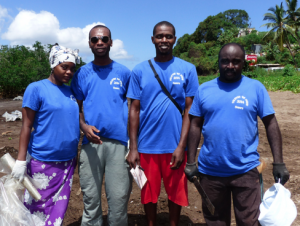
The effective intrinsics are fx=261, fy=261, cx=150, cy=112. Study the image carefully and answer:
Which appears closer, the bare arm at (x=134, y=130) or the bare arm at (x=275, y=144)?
the bare arm at (x=275, y=144)

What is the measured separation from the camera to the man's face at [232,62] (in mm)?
1950

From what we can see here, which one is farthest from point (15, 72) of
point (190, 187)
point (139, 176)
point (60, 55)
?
point (139, 176)

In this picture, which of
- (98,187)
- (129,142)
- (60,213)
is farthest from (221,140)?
(60,213)

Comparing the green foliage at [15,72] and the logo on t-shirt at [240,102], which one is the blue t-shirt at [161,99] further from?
the green foliage at [15,72]

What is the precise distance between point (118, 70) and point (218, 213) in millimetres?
1500

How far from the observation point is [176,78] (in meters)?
2.28

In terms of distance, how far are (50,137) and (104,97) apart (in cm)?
56

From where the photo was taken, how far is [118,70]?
242 centimetres

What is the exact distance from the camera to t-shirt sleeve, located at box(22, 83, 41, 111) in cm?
210

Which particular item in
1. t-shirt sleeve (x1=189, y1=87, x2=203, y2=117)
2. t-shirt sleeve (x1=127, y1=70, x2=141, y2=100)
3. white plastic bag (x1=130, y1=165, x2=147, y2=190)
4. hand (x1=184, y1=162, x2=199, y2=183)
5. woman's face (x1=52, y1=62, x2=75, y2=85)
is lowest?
white plastic bag (x1=130, y1=165, x2=147, y2=190)

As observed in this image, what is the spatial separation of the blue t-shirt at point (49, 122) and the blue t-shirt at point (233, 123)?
1155 millimetres

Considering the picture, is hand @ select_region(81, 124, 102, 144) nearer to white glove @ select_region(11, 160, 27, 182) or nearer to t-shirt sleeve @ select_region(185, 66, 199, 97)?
white glove @ select_region(11, 160, 27, 182)

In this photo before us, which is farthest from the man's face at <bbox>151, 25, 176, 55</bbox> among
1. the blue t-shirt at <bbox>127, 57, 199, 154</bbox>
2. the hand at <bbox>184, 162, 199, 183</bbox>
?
the hand at <bbox>184, 162, 199, 183</bbox>

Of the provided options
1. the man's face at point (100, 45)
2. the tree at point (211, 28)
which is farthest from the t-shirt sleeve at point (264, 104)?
the tree at point (211, 28)
